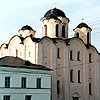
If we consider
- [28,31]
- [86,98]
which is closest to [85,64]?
[86,98]

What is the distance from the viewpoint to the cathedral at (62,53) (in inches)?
1642

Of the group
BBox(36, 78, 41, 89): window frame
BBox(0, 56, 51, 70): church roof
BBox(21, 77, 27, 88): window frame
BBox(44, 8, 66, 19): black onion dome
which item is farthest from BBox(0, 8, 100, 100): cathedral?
BBox(21, 77, 27, 88): window frame

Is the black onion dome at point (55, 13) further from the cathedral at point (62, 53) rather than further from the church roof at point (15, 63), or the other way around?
the church roof at point (15, 63)

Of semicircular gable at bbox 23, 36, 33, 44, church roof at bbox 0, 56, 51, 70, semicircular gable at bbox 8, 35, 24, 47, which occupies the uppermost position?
semicircular gable at bbox 8, 35, 24, 47

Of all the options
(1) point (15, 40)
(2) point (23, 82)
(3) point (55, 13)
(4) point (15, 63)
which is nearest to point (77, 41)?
(3) point (55, 13)

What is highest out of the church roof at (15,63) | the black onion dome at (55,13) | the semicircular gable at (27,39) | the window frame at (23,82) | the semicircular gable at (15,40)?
the black onion dome at (55,13)

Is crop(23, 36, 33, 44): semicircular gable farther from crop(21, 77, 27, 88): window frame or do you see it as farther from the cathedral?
crop(21, 77, 27, 88): window frame

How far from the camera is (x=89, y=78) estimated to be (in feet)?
150

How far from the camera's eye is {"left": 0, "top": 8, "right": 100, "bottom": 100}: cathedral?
4172cm

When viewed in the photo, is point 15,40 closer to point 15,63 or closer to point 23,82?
point 15,63

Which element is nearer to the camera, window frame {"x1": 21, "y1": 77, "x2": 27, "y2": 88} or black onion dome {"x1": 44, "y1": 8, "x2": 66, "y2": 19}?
window frame {"x1": 21, "y1": 77, "x2": 27, "y2": 88}

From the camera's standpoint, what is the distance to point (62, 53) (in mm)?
43312

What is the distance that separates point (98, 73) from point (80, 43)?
488 centimetres

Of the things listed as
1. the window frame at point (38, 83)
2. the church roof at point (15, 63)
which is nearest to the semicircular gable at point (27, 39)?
the church roof at point (15, 63)
